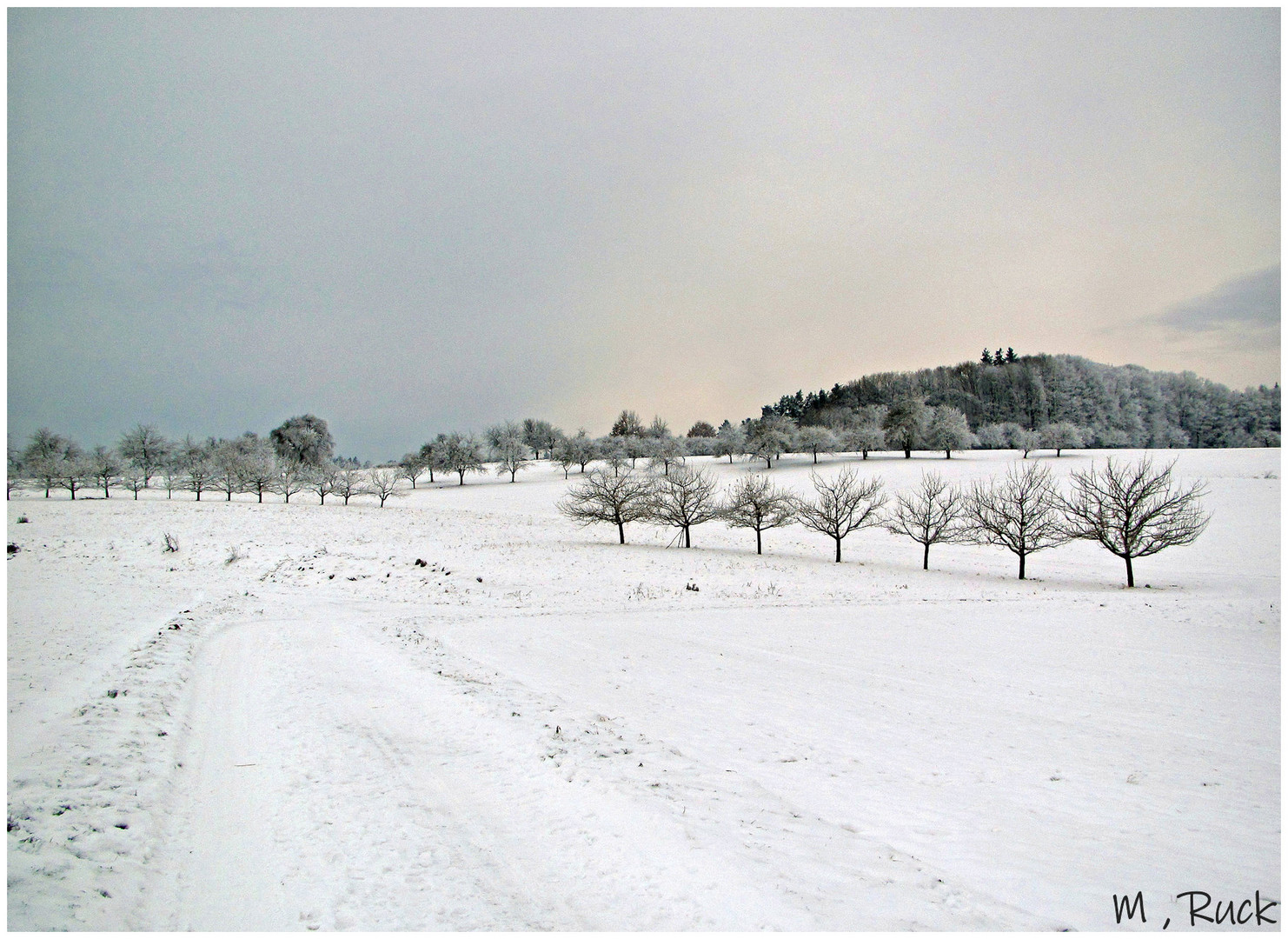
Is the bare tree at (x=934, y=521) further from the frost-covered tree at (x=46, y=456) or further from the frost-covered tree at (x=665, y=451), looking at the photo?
the frost-covered tree at (x=46, y=456)

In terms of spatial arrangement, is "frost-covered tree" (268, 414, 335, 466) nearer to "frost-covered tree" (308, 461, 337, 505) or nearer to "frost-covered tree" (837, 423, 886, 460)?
"frost-covered tree" (308, 461, 337, 505)

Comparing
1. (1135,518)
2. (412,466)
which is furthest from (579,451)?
(1135,518)

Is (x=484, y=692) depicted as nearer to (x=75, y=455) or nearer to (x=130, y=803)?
(x=130, y=803)

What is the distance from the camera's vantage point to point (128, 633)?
1294 cm

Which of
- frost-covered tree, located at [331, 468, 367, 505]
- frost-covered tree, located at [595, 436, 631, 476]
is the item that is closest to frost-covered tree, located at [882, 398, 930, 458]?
frost-covered tree, located at [595, 436, 631, 476]

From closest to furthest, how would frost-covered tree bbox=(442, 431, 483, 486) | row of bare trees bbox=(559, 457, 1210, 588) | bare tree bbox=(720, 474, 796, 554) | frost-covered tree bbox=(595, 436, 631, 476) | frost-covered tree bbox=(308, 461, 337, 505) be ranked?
row of bare trees bbox=(559, 457, 1210, 588), bare tree bbox=(720, 474, 796, 554), frost-covered tree bbox=(308, 461, 337, 505), frost-covered tree bbox=(442, 431, 483, 486), frost-covered tree bbox=(595, 436, 631, 476)

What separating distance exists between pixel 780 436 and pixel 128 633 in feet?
270

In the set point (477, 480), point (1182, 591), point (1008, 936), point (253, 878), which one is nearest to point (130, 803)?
point (253, 878)

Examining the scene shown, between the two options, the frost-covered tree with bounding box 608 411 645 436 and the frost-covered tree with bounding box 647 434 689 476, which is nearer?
the frost-covered tree with bounding box 647 434 689 476

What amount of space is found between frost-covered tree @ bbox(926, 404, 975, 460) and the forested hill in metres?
13.9

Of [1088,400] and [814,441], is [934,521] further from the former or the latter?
[1088,400]

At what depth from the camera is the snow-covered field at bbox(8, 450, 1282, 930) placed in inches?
189

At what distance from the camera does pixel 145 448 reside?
233 feet

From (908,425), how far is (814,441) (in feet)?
46.3
